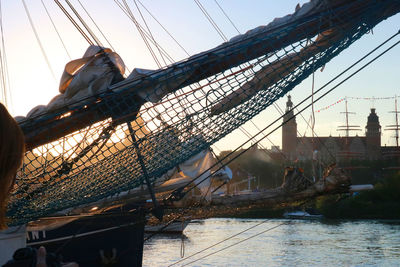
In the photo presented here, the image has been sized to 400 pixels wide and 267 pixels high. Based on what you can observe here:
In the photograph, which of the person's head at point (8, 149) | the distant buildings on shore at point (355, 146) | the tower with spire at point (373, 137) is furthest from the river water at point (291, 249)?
the tower with spire at point (373, 137)

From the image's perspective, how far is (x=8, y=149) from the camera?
36.0 inches

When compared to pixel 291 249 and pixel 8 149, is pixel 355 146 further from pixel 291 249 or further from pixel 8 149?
pixel 8 149

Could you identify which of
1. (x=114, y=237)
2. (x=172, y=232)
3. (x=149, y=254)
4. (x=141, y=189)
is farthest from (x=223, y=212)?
(x=172, y=232)

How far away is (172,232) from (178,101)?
958 inches

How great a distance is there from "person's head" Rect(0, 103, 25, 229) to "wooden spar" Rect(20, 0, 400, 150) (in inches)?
197

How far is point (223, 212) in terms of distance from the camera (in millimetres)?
11789

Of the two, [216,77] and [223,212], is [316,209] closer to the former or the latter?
[223,212]

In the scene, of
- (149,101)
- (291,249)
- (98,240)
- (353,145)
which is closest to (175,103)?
(149,101)

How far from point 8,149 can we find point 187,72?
17.1 ft

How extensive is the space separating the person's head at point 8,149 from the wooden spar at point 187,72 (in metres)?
5.00

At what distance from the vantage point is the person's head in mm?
912

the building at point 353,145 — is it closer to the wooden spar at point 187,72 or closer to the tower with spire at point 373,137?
the tower with spire at point 373,137

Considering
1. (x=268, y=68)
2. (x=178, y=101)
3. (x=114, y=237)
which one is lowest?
(x=114, y=237)

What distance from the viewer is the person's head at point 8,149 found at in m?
0.91
